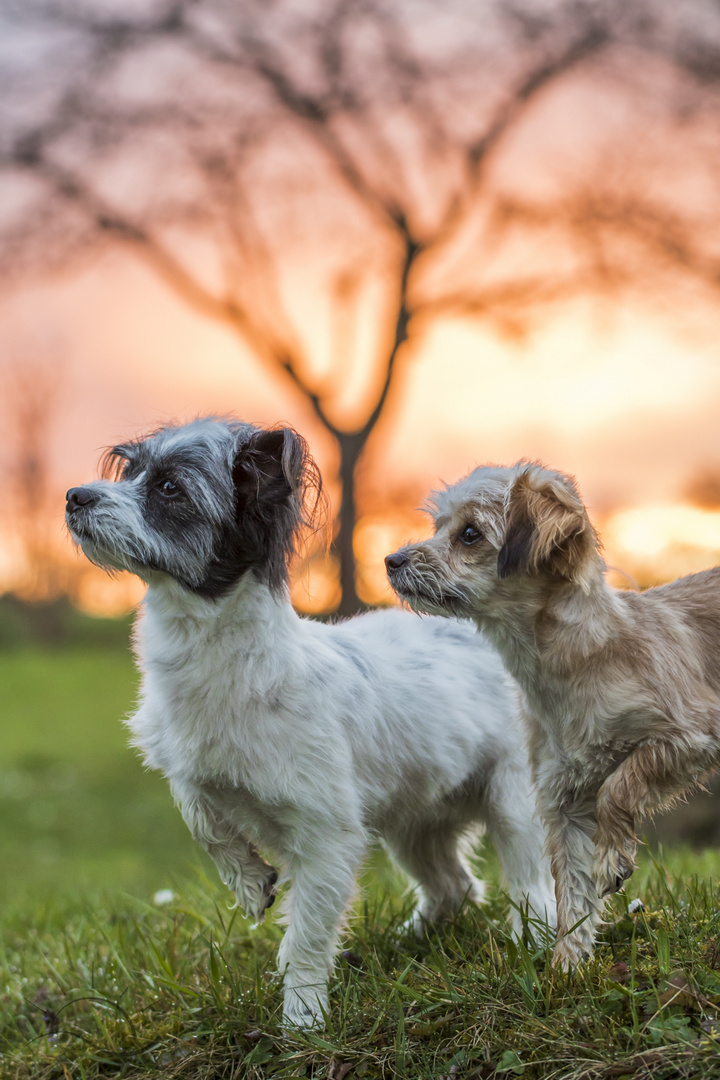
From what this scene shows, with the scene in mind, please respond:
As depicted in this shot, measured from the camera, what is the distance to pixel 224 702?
4.04 metres

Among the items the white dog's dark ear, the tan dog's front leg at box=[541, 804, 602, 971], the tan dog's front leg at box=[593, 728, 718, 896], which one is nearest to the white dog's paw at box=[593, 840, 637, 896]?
the tan dog's front leg at box=[593, 728, 718, 896]

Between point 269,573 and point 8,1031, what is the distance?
113 inches

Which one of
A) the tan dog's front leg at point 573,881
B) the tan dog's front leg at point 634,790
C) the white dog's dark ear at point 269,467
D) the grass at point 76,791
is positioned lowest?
the grass at point 76,791

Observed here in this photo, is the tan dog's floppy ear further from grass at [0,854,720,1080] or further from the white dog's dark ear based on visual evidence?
grass at [0,854,720,1080]

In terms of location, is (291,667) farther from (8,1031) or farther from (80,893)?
(80,893)

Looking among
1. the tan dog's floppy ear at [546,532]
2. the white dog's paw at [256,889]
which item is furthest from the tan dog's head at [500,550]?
the white dog's paw at [256,889]

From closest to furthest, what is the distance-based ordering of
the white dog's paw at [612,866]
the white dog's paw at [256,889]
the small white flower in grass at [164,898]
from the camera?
the white dog's paw at [612,866] → the white dog's paw at [256,889] → the small white flower in grass at [164,898]

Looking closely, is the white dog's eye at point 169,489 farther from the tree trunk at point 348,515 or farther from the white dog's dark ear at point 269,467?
the tree trunk at point 348,515

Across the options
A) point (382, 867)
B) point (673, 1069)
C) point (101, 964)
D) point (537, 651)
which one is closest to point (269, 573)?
point (537, 651)

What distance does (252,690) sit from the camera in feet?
13.2

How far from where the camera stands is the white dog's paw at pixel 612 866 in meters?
3.35

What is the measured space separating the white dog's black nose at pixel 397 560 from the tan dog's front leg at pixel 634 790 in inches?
41.3

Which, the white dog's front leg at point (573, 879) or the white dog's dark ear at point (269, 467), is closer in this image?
the white dog's front leg at point (573, 879)

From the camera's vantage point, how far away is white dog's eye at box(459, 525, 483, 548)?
12.3 feet
